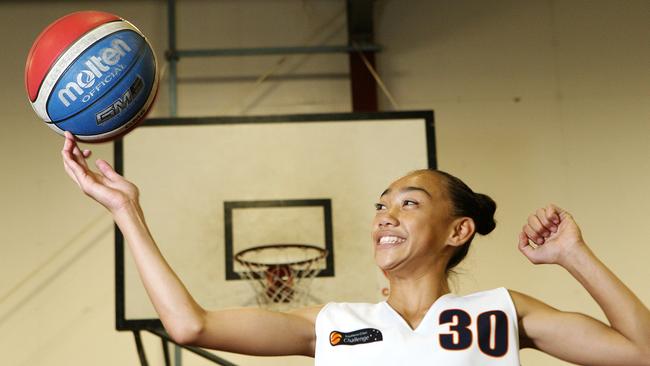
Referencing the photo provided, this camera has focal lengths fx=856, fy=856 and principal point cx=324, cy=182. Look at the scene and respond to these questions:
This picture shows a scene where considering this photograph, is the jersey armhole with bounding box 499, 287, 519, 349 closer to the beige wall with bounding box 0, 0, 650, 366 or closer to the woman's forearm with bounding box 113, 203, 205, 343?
the woman's forearm with bounding box 113, 203, 205, 343

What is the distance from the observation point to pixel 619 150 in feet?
16.2

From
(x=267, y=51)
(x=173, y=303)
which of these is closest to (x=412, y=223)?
(x=173, y=303)

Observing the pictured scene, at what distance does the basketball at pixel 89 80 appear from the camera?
7.34 feet

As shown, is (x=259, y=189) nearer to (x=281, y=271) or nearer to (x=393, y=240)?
(x=281, y=271)

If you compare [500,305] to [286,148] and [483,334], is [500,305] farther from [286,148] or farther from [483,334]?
[286,148]

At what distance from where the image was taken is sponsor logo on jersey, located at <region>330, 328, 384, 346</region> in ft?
6.53

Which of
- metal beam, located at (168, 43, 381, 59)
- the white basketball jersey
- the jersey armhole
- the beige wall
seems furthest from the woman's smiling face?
metal beam, located at (168, 43, 381, 59)

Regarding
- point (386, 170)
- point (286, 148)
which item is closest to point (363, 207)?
point (386, 170)

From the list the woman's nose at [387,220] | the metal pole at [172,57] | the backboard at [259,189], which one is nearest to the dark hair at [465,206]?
the woman's nose at [387,220]

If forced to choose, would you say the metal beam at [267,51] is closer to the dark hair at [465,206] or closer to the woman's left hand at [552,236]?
the dark hair at [465,206]

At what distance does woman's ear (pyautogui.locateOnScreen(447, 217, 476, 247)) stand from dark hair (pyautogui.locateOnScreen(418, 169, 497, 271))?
0.05 feet

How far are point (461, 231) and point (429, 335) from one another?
1.31 feet

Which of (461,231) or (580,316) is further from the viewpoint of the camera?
(461,231)

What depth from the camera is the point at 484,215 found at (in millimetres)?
2379
